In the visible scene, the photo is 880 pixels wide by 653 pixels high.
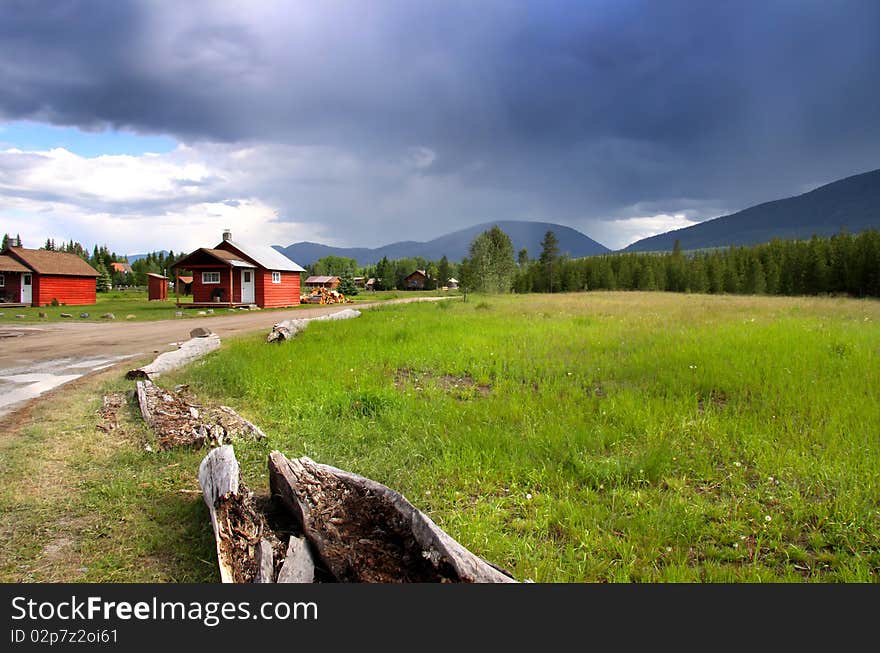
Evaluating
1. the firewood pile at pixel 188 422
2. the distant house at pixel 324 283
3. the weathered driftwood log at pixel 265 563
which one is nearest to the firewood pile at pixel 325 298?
the firewood pile at pixel 188 422

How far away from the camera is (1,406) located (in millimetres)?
7641

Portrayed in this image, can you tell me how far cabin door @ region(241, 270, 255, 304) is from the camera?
38094 millimetres

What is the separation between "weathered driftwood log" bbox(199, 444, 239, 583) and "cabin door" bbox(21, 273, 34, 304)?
4674cm

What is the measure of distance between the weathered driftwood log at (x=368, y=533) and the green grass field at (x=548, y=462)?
0.75 m

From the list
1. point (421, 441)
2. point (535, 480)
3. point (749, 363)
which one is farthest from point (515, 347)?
point (535, 480)

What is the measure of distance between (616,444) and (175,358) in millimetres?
10387

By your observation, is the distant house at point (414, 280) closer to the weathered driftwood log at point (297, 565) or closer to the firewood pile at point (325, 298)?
the firewood pile at point (325, 298)

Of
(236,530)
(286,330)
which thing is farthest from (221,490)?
(286,330)

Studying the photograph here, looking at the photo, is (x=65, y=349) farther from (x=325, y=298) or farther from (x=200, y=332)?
(x=325, y=298)

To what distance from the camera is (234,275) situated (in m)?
37.3

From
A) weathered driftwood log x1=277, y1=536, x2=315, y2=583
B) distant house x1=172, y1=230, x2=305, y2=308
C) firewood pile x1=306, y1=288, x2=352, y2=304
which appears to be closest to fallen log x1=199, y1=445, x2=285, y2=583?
weathered driftwood log x1=277, y1=536, x2=315, y2=583

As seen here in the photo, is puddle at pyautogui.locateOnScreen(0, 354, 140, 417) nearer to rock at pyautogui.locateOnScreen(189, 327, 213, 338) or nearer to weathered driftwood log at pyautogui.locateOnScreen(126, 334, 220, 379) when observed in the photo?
weathered driftwood log at pyautogui.locateOnScreen(126, 334, 220, 379)

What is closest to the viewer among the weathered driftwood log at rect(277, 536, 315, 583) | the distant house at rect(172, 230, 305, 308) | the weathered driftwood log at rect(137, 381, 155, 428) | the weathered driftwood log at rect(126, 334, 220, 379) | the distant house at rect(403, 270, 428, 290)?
the weathered driftwood log at rect(277, 536, 315, 583)

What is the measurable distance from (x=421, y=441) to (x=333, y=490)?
2.11m
